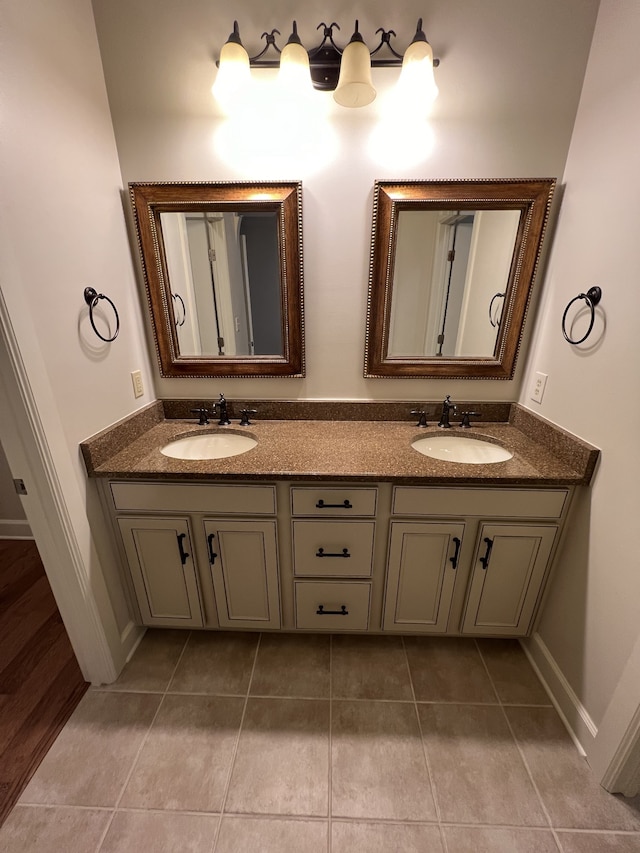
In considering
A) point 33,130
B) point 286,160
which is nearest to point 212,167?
point 286,160

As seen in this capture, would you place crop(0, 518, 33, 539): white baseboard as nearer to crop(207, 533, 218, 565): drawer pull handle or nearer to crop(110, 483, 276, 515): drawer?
crop(110, 483, 276, 515): drawer

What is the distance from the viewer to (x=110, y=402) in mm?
1323

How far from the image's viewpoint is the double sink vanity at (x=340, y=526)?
121 cm

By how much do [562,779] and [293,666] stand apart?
939mm

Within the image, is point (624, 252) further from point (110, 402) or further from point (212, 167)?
point (110, 402)

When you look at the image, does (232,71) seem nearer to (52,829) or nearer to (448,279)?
(448,279)

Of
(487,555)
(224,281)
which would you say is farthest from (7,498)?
(487,555)

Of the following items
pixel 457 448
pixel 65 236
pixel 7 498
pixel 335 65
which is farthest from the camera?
pixel 7 498

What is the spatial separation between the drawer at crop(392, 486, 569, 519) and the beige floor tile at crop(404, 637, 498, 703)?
27.1 inches

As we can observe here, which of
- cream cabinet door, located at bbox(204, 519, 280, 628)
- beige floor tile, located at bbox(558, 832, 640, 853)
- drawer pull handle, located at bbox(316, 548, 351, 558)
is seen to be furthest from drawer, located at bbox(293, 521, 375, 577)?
beige floor tile, located at bbox(558, 832, 640, 853)

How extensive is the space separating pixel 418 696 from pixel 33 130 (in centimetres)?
221

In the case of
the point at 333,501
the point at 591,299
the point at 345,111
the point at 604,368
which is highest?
the point at 345,111

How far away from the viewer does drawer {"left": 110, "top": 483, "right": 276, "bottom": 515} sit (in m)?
1.24

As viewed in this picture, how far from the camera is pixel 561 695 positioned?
1.26 meters
